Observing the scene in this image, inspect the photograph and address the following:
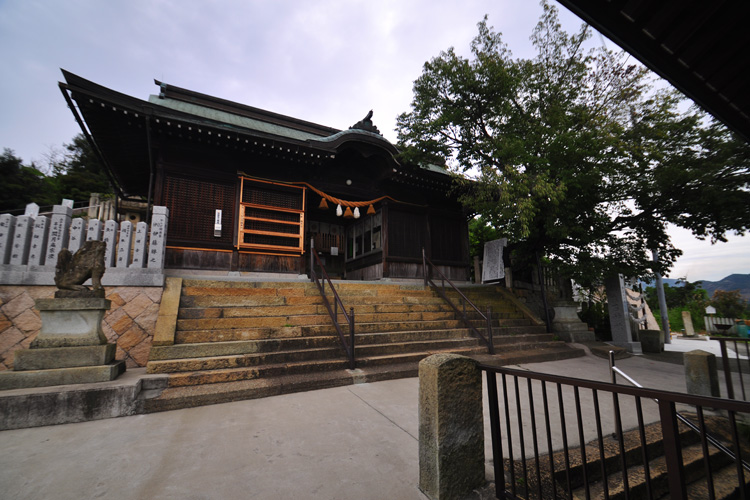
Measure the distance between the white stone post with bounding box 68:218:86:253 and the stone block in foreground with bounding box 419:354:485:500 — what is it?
22.6ft

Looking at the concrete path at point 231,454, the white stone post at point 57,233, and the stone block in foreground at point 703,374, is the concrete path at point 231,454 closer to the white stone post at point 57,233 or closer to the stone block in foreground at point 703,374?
the stone block in foreground at point 703,374

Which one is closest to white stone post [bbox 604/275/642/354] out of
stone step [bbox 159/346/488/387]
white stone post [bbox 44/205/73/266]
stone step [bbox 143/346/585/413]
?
stone step [bbox 159/346/488/387]

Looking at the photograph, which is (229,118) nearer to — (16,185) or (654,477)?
(16,185)

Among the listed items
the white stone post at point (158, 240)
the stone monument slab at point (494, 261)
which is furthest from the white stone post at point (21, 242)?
the stone monument slab at point (494, 261)

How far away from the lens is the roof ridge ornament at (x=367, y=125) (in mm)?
10008

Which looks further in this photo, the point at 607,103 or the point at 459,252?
the point at 459,252

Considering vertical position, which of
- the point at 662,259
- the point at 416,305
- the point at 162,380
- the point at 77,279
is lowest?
the point at 162,380

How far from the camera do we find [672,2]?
2.22 m

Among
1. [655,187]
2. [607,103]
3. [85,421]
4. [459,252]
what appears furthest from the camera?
[459,252]

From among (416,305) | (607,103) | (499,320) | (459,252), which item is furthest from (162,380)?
(607,103)

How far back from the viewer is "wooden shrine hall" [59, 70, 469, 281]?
7.50 meters

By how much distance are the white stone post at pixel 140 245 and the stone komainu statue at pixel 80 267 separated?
66.3 inches

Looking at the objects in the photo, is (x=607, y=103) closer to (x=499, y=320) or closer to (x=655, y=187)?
(x=655, y=187)

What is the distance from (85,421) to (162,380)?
2.52ft
